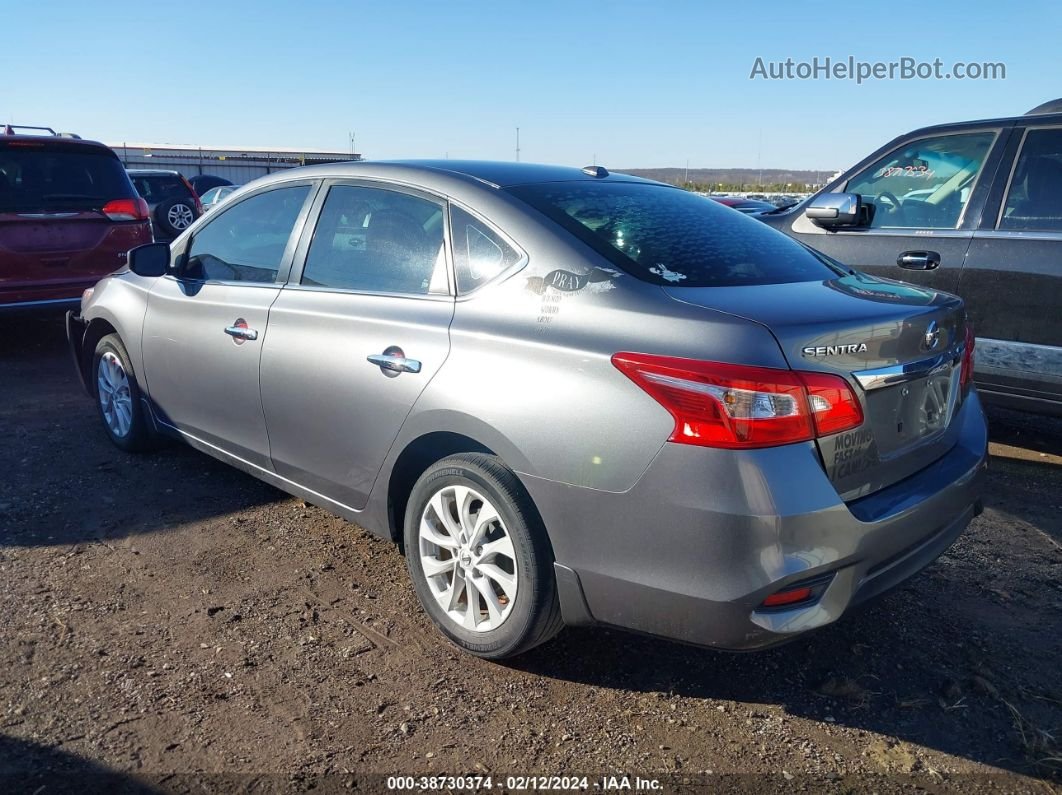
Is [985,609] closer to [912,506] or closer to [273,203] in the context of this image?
[912,506]

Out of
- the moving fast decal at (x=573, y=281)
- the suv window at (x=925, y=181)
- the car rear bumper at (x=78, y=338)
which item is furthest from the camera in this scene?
the car rear bumper at (x=78, y=338)

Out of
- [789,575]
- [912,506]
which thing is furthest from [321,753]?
[912,506]

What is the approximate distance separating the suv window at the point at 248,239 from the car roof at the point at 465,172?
0.70 ft

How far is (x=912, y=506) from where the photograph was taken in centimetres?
262

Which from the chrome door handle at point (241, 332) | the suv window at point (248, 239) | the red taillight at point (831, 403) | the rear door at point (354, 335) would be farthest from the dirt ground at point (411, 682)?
the suv window at point (248, 239)

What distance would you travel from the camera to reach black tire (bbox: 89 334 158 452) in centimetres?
475

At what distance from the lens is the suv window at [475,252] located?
9.64ft

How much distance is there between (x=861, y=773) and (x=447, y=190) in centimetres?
230

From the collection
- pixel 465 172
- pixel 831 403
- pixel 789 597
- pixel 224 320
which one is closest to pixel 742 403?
pixel 831 403

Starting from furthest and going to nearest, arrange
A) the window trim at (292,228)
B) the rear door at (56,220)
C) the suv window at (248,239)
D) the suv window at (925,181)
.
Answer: the rear door at (56,220) < the suv window at (925,181) < the suv window at (248,239) < the window trim at (292,228)

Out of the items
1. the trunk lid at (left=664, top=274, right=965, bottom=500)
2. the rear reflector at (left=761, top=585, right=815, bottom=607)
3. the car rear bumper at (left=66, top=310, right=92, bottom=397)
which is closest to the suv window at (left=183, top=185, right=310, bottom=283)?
the car rear bumper at (left=66, top=310, right=92, bottom=397)

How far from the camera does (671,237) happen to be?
307 cm

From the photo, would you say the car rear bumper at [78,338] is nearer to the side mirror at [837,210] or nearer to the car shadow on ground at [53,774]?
the car shadow on ground at [53,774]

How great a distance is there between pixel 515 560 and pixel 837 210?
3.42m
